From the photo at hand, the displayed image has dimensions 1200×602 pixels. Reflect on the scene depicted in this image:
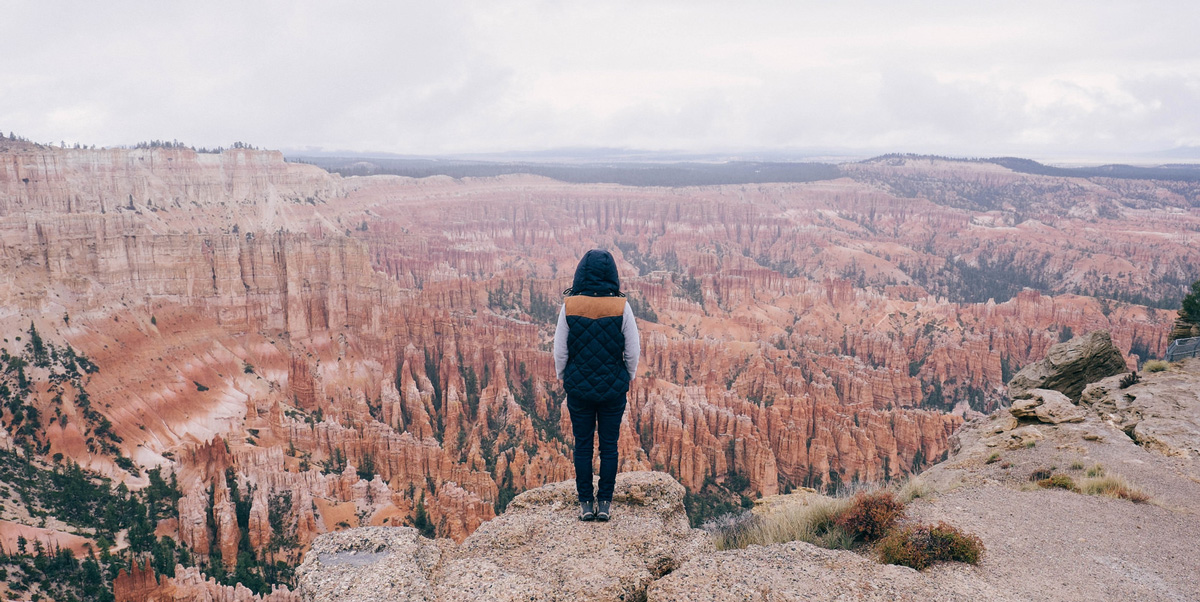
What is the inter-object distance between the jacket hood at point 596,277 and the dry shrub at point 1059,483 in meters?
6.94

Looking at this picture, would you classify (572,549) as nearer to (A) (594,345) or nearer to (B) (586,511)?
(B) (586,511)

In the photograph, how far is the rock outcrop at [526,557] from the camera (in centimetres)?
539

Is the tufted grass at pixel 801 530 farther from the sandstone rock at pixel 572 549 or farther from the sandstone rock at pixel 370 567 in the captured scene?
the sandstone rock at pixel 370 567

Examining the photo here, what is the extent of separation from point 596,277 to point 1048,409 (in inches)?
406

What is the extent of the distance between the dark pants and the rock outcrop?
509 mm

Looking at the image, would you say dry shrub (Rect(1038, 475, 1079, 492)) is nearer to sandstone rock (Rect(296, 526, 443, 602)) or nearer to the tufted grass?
the tufted grass

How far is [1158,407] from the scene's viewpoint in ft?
38.0

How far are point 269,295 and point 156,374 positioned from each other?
9.84 metres

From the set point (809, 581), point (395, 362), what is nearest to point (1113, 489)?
point (809, 581)

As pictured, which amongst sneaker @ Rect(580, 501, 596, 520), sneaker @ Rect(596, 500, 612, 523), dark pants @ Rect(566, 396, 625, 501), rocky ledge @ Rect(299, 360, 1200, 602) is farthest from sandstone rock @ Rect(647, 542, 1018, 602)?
dark pants @ Rect(566, 396, 625, 501)

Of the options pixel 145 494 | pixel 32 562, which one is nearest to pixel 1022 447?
pixel 32 562

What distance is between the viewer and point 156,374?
33.6 meters

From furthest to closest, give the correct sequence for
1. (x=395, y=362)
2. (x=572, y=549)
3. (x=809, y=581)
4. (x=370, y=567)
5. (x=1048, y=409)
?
(x=395, y=362), (x=1048, y=409), (x=572, y=549), (x=370, y=567), (x=809, y=581)

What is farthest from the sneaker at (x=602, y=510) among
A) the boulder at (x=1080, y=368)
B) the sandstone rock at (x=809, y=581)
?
the boulder at (x=1080, y=368)
